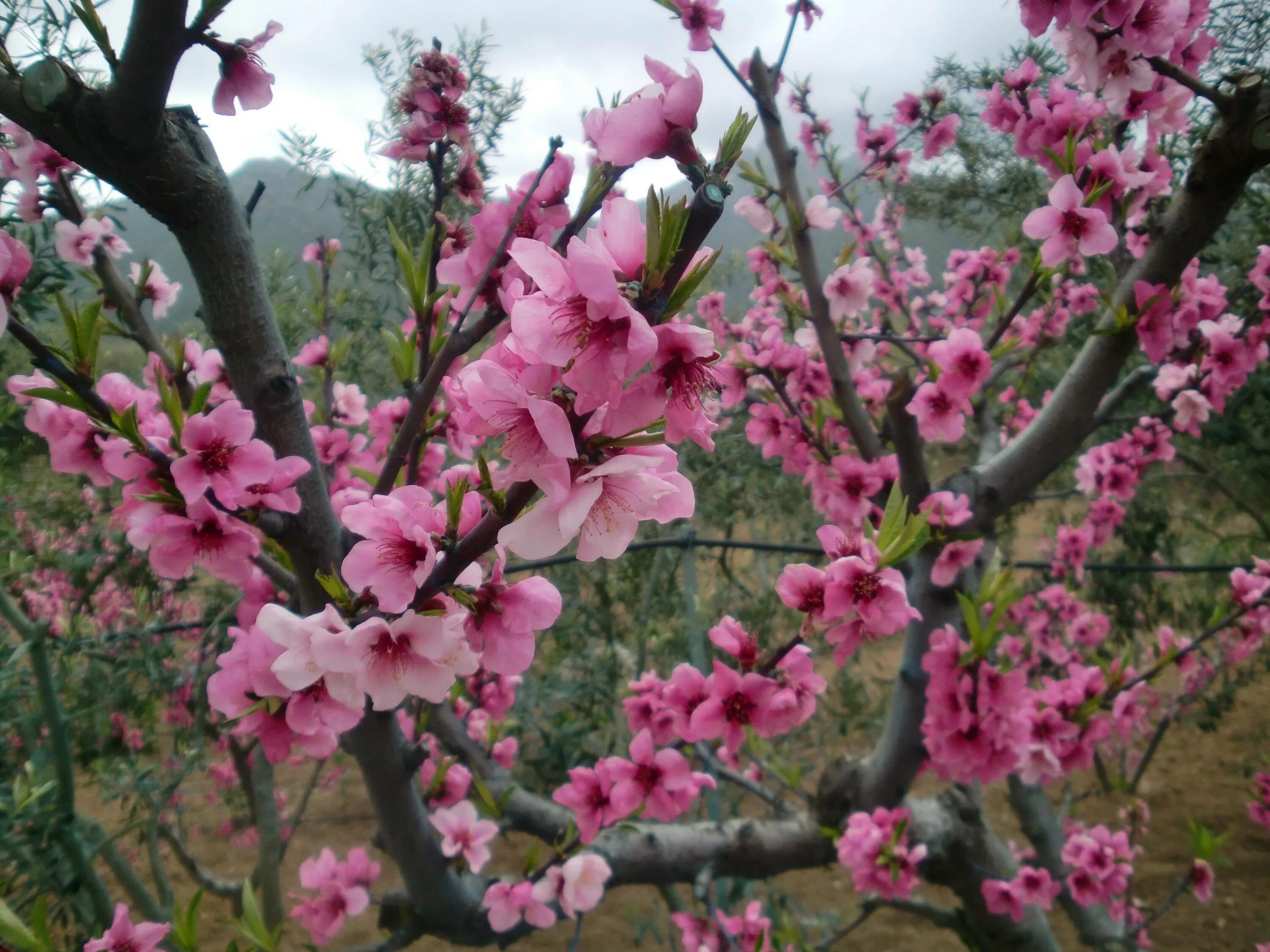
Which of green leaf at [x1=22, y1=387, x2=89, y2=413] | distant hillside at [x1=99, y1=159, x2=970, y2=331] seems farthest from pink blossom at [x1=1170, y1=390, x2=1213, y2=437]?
green leaf at [x1=22, y1=387, x2=89, y2=413]

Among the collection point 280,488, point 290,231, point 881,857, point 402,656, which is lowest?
point 881,857

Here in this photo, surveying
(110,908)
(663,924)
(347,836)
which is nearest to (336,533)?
(110,908)

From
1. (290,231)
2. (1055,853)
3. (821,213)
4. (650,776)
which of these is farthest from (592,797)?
(290,231)

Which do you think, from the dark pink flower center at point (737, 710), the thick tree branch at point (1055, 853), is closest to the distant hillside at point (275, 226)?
the dark pink flower center at point (737, 710)

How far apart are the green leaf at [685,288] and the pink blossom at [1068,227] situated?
120 cm

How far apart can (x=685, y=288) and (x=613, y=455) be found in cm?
12

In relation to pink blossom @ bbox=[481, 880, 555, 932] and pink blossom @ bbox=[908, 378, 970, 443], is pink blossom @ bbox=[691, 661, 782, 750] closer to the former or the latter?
pink blossom @ bbox=[481, 880, 555, 932]

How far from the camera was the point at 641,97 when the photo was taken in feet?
1.38

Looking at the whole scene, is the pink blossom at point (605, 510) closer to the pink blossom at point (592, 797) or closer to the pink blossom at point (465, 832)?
the pink blossom at point (592, 797)

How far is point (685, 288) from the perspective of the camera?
0.42 metres

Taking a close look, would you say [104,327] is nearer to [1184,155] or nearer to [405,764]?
[405,764]

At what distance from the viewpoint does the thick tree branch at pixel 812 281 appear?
178cm

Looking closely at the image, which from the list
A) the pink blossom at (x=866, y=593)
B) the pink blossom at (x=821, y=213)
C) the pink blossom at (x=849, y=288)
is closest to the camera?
the pink blossom at (x=866, y=593)

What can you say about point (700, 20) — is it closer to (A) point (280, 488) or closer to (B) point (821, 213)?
(B) point (821, 213)
